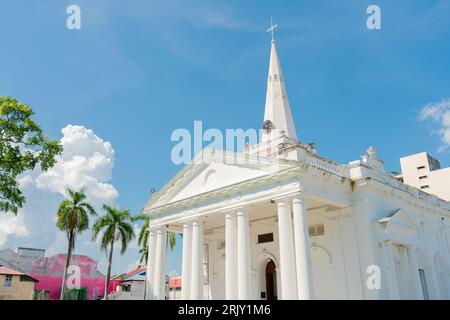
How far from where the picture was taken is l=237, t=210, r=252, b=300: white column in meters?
16.0

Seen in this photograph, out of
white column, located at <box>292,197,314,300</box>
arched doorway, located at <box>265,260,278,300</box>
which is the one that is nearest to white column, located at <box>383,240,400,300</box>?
white column, located at <box>292,197,314,300</box>

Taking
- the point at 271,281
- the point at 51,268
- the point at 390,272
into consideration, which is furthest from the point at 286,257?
the point at 51,268

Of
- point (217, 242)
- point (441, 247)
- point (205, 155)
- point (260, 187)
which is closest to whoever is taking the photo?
point (260, 187)

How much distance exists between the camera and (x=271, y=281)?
21219mm

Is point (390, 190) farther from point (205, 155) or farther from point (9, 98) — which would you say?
point (9, 98)

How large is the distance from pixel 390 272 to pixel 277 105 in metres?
13.3

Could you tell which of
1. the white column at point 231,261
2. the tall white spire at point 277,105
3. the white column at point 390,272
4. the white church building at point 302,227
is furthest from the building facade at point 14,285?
the white column at point 390,272

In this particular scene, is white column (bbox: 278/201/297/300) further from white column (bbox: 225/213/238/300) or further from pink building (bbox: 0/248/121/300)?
pink building (bbox: 0/248/121/300)

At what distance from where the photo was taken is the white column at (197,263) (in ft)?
59.8

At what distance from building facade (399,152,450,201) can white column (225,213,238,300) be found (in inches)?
1377

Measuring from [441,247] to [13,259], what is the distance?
4029cm

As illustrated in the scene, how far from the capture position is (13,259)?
4059cm
